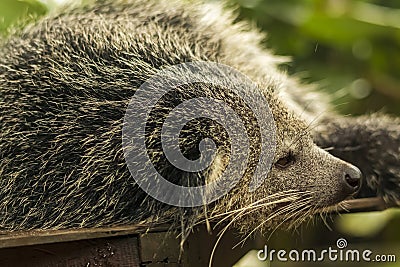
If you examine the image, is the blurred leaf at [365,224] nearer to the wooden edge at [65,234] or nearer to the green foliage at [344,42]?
the green foliage at [344,42]

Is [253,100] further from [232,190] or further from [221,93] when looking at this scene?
[232,190]

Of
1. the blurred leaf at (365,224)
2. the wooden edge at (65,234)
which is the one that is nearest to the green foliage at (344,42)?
the blurred leaf at (365,224)

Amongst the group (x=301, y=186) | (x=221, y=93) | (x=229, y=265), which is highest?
(x=221, y=93)

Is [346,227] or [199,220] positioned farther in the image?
[346,227]

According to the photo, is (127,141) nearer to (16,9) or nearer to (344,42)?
(16,9)

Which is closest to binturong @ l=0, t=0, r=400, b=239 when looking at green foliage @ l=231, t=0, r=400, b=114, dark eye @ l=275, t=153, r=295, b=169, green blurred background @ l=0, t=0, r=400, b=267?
dark eye @ l=275, t=153, r=295, b=169

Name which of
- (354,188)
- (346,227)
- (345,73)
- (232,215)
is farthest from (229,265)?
(345,73)
